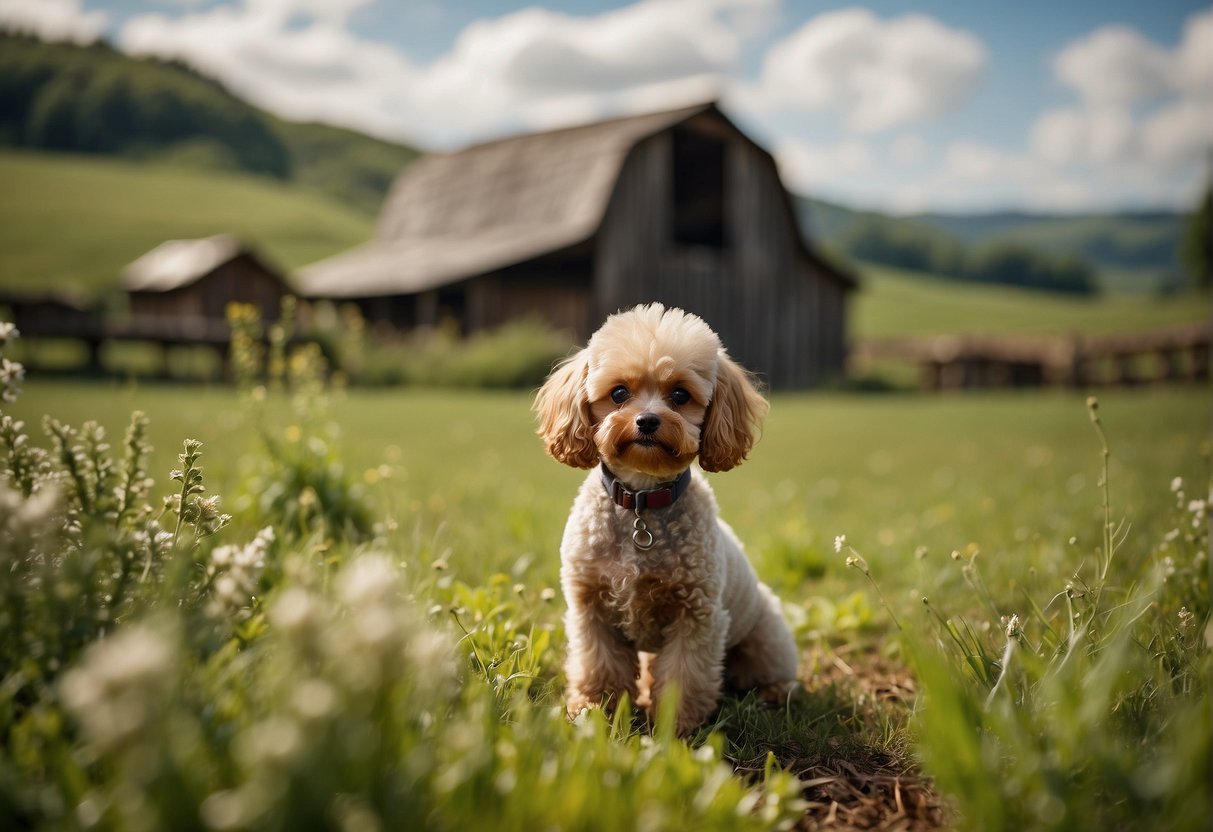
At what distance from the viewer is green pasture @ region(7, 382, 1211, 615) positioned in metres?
4.47

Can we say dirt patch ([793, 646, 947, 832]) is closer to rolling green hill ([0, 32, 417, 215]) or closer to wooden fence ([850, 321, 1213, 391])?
wooden fence ([850, 321, 1213, 391])

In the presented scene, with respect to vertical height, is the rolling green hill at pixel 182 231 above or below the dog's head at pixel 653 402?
above

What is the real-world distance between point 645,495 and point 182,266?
29632 millimetres

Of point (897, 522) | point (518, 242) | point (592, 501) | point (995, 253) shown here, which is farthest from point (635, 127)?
point (995, 253)

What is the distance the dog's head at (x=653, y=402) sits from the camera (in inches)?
115

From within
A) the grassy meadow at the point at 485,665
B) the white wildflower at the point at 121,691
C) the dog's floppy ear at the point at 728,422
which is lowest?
the grassy meadow at the point at 485,665

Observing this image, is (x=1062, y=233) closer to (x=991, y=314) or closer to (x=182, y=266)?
(x=991, y=314)

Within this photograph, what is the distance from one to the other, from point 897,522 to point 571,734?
4500 mm

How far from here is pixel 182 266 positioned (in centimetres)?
2788

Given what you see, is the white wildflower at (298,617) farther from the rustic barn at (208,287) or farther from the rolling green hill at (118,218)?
the rolling green hill at (118,218)

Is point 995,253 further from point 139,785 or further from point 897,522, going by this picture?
point 139,785

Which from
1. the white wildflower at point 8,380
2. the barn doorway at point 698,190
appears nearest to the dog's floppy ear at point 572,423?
the white wildflower at point 8,380

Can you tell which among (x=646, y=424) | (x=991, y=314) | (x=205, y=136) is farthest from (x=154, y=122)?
(x=646, y=424)

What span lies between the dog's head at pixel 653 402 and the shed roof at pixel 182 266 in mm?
26876
